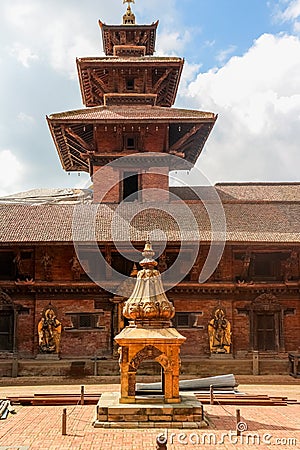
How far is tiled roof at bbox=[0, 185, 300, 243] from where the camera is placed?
70.9ft

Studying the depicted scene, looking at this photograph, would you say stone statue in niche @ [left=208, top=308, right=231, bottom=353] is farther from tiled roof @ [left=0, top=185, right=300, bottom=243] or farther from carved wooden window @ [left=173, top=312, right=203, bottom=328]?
tiled roof @ [left=0, top=185, right=300, bottom=243]

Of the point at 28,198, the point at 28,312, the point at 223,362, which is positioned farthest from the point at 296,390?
the point at 28,198

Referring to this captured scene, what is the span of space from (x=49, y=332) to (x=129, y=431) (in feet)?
37.8

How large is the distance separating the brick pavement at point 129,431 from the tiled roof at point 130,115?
47.8 feet

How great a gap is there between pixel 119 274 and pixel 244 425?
11444mm

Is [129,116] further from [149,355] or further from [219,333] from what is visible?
[149,355]

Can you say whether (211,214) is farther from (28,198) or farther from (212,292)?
(28,198)

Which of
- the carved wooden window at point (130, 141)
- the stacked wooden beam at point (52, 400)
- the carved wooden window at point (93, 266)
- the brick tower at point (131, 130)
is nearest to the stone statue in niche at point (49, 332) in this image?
the carved wooden window at point (93, 266)

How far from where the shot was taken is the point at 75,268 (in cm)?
2203

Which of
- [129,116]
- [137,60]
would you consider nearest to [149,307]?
[129,116]

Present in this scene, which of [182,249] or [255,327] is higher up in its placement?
[182,249]

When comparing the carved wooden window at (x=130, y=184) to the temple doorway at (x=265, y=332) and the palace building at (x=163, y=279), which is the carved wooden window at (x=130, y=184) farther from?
the temple doorway at (x=265, y=332)

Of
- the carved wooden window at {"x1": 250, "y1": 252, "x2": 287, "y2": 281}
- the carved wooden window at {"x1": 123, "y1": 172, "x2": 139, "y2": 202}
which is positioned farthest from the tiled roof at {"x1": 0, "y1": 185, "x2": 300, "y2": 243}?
the carved wooden window at {"x1": 123, "y1": 172, "x2": 139, "y2": 202}

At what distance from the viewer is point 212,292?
22.5 meters
